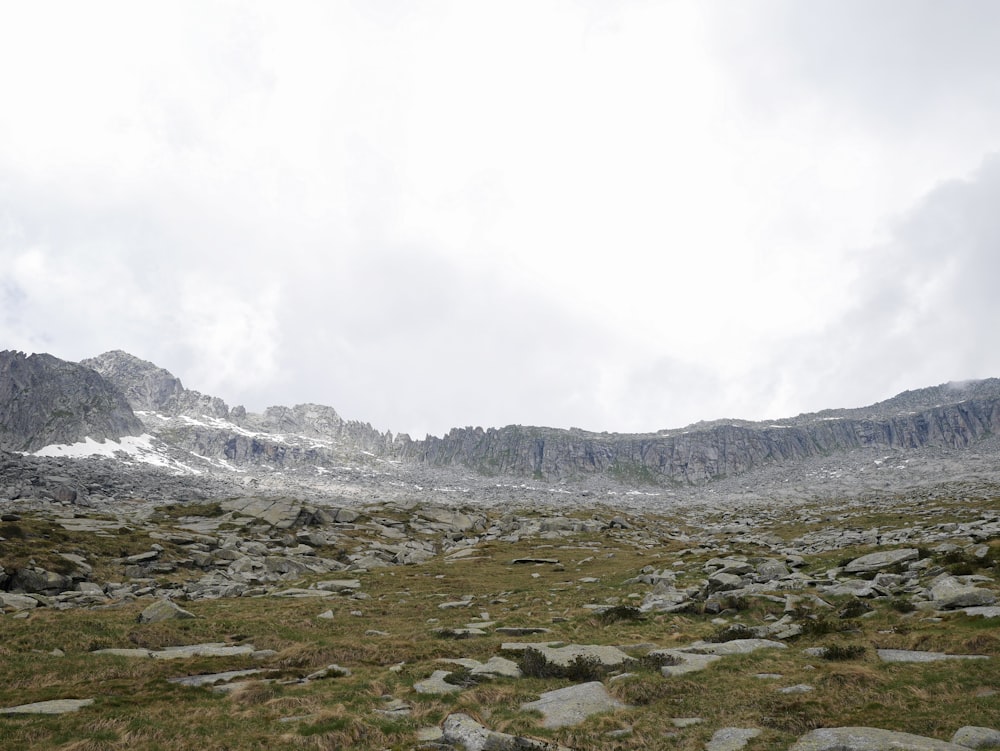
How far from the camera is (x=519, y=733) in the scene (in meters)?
11.8

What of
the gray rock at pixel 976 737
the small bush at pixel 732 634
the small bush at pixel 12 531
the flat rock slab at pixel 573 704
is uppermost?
the small bush at pixel 12 531

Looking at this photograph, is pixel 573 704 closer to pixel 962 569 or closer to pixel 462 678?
pixel 462 678

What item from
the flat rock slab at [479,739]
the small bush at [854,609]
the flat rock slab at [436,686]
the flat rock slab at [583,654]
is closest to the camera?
the flat rock slab at [479,739]

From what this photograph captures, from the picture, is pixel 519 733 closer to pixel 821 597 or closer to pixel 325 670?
pixel 325 670

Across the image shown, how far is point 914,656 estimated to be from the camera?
15.1 metres

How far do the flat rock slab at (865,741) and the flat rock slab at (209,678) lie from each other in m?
16.0

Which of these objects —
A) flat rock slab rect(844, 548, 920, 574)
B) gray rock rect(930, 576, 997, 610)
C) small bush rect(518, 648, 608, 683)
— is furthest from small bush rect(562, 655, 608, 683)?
flat rock slab rect(844, 548, 920, 574)

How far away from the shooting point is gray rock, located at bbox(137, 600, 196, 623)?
23712mm

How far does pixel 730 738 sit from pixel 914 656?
8.48 metres

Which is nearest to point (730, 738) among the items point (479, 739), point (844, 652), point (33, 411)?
point (479, 739)

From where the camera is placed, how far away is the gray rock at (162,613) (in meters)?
23.7

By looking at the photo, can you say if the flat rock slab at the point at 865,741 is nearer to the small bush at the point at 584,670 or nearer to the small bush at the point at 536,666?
the small bush at the point at 584,670

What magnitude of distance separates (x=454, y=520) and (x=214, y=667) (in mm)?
62116

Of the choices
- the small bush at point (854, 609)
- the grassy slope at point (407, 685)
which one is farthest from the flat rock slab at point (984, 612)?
the small bush at point (854, 609)
